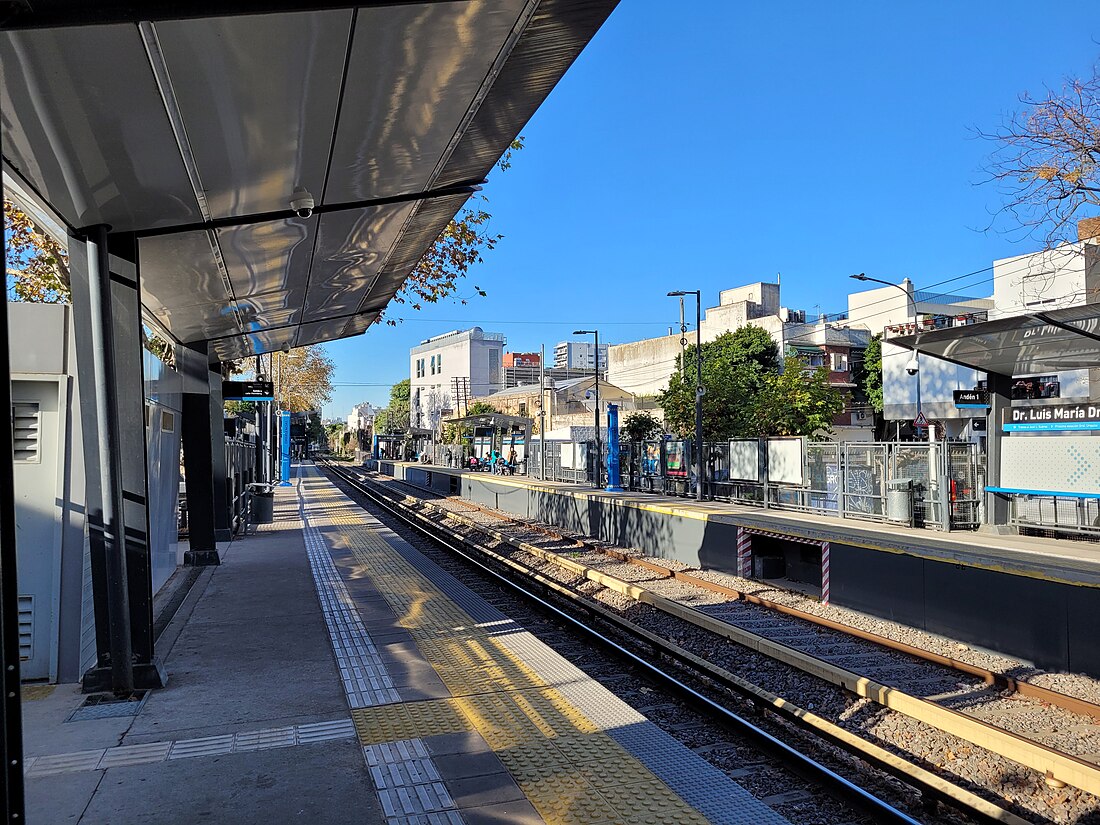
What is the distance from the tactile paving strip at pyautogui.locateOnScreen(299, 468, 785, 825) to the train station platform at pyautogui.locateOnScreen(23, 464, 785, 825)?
0.01 meters

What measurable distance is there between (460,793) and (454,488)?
109 ft

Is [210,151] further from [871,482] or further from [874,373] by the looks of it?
[874,373]

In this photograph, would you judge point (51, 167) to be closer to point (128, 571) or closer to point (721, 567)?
point (128, 571)

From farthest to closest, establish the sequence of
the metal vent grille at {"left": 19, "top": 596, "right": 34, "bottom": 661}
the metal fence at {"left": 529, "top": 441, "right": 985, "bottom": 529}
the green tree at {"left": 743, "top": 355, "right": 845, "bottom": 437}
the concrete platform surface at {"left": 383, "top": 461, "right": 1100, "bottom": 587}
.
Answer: the green tree at {"left": 743, "top": 355, "right": 845, "bottom": 437}
the metal fence at {"left": 529, "top": 441, "right": 985, "bottom": 529}
the concrete platform surface at {"left": 383, "top": 461, "right": 1100, "bottom": 587}
the metal vent grille at {"left": 19, "top": 596, "right": 34, "bottom": 661}

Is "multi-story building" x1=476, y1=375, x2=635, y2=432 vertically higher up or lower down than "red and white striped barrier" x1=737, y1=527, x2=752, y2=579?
higher up

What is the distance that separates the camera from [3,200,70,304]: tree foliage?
13.3m

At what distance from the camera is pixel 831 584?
11562 millimetres

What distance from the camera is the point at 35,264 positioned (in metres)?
15.3

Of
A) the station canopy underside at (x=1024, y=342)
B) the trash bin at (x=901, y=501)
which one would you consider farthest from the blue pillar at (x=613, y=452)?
the station canopy underside at (x=1024, y=342)

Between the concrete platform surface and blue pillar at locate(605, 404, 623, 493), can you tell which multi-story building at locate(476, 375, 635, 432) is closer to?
blue pillar at locate(605, 404, 623, 493)

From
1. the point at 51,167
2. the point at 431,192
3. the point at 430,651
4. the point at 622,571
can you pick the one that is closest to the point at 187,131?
the point at 51,167

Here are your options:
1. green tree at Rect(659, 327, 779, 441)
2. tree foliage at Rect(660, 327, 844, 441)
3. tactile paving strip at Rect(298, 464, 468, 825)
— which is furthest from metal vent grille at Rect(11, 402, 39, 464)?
tree foliage at Rect(660, 327, 844, 441)

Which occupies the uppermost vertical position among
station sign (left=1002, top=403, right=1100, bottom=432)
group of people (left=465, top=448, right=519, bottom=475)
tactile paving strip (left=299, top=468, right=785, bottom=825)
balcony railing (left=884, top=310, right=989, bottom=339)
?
balcony railing (left=884, top=310, right=989, bottom=339)

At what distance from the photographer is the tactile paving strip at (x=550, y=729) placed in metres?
4.55
